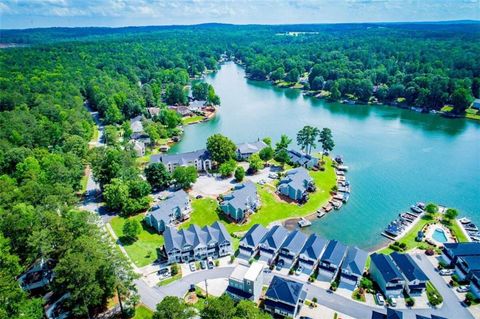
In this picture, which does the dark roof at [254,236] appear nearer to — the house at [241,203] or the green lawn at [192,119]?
the house at [241,203]

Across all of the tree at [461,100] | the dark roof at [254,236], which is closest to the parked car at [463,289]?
the dark roof at [254,236]

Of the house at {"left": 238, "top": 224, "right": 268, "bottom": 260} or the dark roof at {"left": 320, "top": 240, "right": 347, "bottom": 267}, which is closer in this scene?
the dark roof at {"left": 320, "top": 240, "right": 347, "bottom": 267}

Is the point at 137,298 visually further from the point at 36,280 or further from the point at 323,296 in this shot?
the point at 323,296

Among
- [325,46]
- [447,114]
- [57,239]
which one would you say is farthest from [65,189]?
[325,46]

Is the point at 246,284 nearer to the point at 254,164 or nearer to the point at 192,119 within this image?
the point at 254,164

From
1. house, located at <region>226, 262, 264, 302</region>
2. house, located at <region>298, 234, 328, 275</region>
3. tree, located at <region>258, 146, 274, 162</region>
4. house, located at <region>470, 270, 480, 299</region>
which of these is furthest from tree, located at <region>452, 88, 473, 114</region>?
house, located at <region>226, 262, 264, 302</region>

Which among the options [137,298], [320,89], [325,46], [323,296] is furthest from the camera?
[325,46]

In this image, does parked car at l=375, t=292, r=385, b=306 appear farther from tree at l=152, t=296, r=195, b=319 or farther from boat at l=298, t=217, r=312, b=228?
tree at l=152, t=296, r=195, b=319
